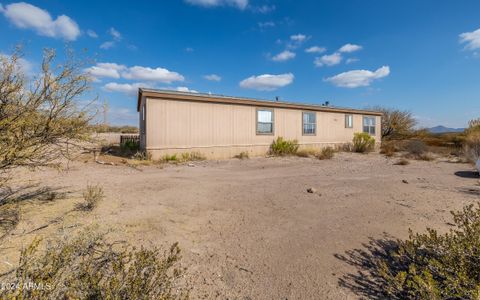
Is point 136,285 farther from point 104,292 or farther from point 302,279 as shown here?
point 302,279

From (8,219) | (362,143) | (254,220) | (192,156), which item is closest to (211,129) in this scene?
(192,156)

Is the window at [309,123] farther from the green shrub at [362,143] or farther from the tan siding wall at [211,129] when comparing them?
the green shrub at [362,143]

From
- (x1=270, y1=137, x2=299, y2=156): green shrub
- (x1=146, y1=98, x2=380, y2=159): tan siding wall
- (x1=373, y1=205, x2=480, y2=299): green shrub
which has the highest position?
(x1=146, y1=98, x2=380, y2=159): tan siding wall

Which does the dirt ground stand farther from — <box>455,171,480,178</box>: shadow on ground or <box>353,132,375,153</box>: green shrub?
<box>353,132,375,153</box>: green shrub

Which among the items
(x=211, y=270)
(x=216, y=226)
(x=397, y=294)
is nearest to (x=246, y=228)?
(x=216, y=226)

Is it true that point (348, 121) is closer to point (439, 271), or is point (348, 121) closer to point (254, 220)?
point (254, 220)

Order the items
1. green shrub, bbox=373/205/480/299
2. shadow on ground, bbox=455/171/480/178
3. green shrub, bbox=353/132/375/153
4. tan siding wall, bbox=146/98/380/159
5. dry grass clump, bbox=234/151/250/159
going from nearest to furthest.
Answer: green shrub, bbox=373/205/480/299 → shadow on ground, bbox=455/171/480/178 → tan siding wall, bbox=146/98/380/159 → dry grass clump, bbox=234/151/250/159 → green shrub, bbox=353/132/375/153

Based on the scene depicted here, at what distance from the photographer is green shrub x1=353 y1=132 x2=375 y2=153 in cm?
1514

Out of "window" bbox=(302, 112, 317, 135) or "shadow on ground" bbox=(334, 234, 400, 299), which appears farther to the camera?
"window" bbox=(302, 112, 317, 135)

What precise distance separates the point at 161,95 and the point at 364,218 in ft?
28.9

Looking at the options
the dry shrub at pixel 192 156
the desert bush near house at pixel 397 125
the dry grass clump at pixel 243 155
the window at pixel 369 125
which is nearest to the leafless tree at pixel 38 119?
the dry shrub at pixel 192 156

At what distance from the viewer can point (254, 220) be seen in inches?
140

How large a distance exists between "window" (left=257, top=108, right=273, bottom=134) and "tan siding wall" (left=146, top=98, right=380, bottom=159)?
0.30 meters

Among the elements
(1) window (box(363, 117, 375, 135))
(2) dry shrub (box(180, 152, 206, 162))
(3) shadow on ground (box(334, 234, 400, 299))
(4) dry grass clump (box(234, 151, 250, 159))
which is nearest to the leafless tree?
(3) shadow on ground (box(334, 234, 400, 299))
